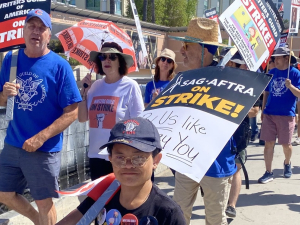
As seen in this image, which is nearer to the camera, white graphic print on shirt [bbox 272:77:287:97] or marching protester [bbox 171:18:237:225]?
marching protester [bbox 171:18:237:225]

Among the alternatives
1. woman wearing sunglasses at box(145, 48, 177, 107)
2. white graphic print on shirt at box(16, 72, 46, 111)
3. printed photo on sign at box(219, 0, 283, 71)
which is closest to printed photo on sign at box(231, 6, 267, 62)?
printed photo on sign at box(219, 0, 283, 71)

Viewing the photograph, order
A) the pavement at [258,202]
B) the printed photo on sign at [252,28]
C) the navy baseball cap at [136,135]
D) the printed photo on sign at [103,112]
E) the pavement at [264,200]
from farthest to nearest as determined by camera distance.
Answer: the pavement at [264,200] < the pavement at [258,202] < the printed photo on sign at [103,112] < the printed photo on sign at [252,28] < the navy baseball cap at [136,135]

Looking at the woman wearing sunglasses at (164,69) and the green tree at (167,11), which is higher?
the green tree at (167,11)

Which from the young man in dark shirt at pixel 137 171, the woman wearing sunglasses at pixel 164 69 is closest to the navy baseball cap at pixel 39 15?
the young man in dark shirt at pixel 137 171

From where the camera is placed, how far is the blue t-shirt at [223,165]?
11.3 feet

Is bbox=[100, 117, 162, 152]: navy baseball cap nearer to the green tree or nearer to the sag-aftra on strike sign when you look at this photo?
the sag-aftra on strike sign

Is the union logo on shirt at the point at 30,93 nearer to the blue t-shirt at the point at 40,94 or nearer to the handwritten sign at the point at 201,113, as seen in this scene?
the blue t-shirt at the point at 40,94

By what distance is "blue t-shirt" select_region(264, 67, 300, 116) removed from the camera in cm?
656

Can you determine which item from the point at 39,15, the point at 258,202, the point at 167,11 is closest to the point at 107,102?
the point at 39,15

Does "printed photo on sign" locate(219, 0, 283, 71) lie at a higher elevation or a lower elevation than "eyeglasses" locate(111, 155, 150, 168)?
higher

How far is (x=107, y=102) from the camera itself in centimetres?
387

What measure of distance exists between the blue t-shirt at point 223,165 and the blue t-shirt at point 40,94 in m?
1.22

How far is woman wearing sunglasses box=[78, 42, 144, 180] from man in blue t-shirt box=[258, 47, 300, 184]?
318cm

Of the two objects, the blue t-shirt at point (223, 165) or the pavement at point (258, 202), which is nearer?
the blue t-shirt at point (223, 165)
